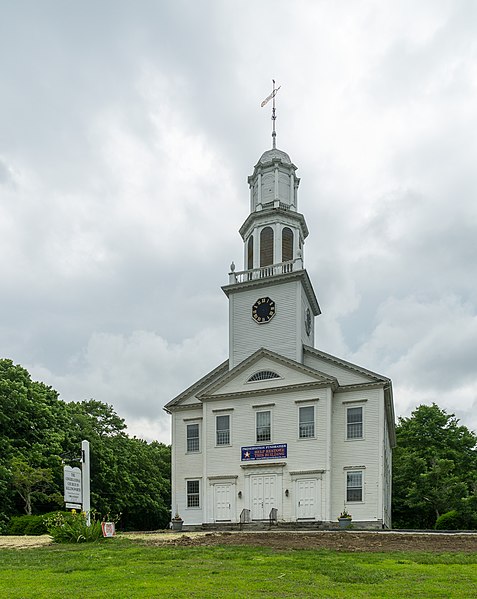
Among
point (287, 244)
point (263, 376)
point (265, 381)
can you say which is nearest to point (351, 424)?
point (265, 381)

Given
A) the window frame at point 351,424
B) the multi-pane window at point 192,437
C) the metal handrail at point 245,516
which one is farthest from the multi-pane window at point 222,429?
the window frame at point 351,424

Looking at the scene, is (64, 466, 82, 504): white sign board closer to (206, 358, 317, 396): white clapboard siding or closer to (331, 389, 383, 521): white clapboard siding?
(206, 358, 317, 396): white clapboard siding

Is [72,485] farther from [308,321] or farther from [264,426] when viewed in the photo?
[308,321]

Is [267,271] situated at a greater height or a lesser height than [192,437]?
greater

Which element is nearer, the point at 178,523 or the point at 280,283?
the point at 178,523

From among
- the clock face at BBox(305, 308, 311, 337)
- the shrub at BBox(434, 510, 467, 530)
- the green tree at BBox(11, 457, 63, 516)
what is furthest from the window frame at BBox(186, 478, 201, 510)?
the shrub at BBox(434, 510, 467, 530)

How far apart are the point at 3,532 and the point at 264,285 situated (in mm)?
17858

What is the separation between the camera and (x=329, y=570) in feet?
38.7

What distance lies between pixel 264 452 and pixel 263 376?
3.83m

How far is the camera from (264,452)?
32.5 meters

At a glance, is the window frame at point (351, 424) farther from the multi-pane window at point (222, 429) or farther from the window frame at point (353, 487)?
the multi-pane window at point (222, 429)

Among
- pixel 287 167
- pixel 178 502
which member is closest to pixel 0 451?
pixel 178 502

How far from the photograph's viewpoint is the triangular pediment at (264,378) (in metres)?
32.4

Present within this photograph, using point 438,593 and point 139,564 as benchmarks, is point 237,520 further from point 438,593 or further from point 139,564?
point 438,593
